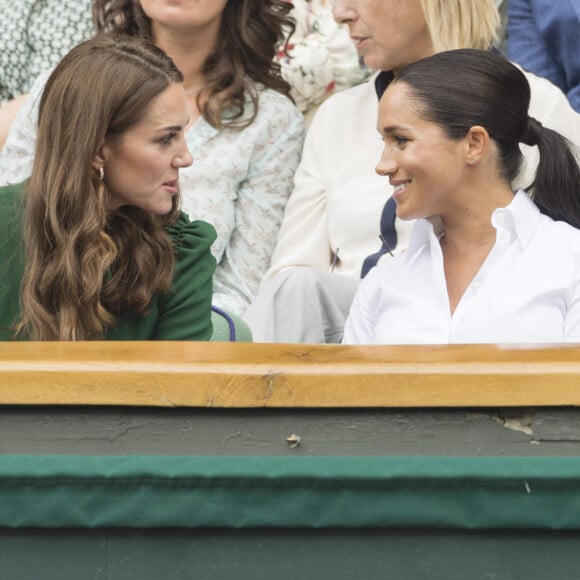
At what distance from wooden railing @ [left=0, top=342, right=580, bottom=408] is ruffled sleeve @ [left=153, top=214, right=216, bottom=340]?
0.71 m

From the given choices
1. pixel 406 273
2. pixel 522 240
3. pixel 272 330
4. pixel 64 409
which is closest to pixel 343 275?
pixel 272 330

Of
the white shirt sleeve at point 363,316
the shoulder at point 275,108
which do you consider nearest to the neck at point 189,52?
the shoulder at point 275,108

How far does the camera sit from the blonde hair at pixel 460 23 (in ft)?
9.04

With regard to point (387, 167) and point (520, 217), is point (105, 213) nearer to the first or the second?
point (387, 167)

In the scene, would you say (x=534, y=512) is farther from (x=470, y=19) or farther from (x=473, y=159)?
(x=470, y=19)

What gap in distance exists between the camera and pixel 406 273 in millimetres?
2219

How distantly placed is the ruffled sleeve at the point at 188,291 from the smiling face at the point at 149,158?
92mm

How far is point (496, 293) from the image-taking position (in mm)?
2076

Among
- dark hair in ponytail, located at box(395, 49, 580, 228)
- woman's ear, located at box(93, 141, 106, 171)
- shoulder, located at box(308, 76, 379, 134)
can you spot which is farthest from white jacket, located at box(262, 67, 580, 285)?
woman's ear, located at box(93, 141, 106, 171)

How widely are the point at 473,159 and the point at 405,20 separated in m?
0.77

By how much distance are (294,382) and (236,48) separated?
1.83 metres

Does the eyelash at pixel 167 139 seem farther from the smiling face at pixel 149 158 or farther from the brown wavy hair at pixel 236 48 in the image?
the brown wavy hair at pixel 236 48

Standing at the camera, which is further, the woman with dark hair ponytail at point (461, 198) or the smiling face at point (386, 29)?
the smiling face at point (386, 29)

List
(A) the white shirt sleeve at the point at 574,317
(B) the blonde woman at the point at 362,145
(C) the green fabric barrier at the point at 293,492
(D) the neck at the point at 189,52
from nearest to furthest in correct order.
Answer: (C) the green fabric barrier at the point at 293,492 → (A) the white shirt sleeve at the point at 574,317 → (B) the blonde woman at the point at 362,145 → (D) the neck at the point at 189,52
